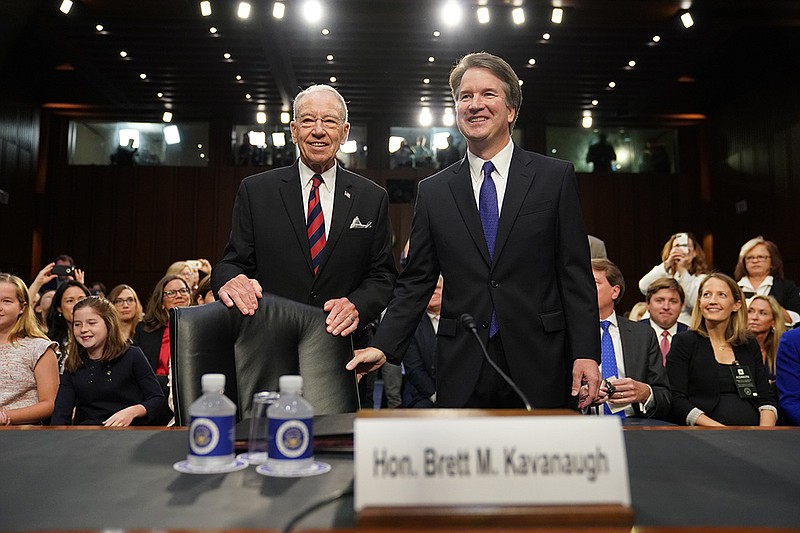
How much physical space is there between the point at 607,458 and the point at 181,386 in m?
0.90

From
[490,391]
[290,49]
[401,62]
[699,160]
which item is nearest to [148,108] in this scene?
[290,49]

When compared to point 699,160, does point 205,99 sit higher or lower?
higher

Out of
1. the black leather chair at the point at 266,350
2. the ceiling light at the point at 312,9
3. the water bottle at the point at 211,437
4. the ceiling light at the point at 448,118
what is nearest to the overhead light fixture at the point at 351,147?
the ceiling light at the point at 448,118

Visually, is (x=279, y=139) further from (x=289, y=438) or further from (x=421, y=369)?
(x=289, y=438)

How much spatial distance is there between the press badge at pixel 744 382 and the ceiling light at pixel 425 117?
7769 mm

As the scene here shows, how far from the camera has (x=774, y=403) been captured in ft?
10.2

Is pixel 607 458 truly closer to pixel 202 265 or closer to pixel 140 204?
pixel 202 265

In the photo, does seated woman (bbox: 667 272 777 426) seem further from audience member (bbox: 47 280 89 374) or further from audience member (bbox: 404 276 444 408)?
audience member (bbox: 47 280 89 374)

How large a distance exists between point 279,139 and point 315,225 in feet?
28.8

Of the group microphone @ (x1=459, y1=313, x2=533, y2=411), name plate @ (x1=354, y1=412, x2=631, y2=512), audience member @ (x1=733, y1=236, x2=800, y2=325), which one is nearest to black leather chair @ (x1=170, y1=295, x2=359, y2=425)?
microphone @ (x1=459, y1=313, x2=533, y2=411)

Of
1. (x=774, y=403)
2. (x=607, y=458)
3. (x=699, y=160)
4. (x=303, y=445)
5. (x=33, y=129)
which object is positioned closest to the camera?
(x=607, y=458)

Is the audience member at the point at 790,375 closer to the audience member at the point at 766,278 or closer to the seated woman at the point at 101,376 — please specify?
the audience member at the point at 766,278

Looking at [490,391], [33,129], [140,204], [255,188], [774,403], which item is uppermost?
[33,129]

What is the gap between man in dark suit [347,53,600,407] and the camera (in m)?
1.69
